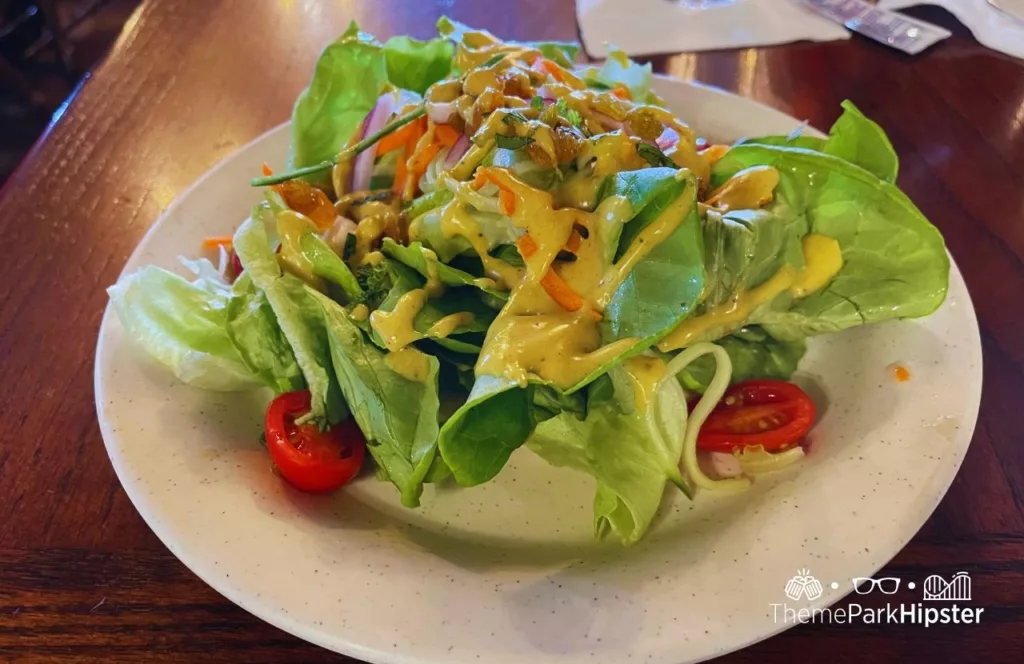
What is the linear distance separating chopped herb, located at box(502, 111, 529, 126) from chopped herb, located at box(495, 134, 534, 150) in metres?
0.03

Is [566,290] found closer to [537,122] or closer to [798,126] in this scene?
[537,122]

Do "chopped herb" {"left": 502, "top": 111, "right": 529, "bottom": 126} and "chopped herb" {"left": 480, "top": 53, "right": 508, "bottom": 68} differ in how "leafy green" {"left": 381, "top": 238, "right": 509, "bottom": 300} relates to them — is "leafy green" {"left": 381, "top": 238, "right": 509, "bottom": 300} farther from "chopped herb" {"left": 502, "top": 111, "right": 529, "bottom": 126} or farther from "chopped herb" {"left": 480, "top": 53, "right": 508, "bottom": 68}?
"chopped herb" {"left": 480, "top": 53, "right": 508, "bottom": 68}

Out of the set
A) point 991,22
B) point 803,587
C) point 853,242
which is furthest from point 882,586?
point 991,22

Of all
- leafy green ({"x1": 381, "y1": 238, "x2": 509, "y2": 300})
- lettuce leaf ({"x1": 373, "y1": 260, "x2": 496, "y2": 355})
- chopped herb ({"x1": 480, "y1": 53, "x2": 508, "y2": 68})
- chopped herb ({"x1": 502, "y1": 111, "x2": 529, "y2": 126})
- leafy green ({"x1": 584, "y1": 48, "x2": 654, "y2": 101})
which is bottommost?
lettuce leaf ({"x1": 373, "y1": 260, "x2": 496, "y2": 355})

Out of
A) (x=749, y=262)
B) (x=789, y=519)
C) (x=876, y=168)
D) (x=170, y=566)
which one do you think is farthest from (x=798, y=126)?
(x=170, y=566)

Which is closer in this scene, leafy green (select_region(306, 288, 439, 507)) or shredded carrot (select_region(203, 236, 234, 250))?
leafy green (select_region(306, 288, 439, 507))

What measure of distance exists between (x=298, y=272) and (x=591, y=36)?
4.49 feet

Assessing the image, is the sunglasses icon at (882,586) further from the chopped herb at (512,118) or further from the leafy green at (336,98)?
the leafy green at (336,98)

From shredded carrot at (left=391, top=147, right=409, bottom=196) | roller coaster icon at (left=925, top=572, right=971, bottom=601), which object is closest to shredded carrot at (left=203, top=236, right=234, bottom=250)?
shredded carrot at (left=391, top=147, right=409, bottom=196)

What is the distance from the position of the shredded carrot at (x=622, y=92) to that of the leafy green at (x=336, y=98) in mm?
513

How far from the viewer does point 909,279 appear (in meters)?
1.25

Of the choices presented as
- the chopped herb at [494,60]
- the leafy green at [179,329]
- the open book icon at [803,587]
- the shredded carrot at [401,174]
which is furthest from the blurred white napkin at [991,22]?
the leafy green at [179,329]

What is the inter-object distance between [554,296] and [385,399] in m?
0.32

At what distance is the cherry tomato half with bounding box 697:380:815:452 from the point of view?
121cm
